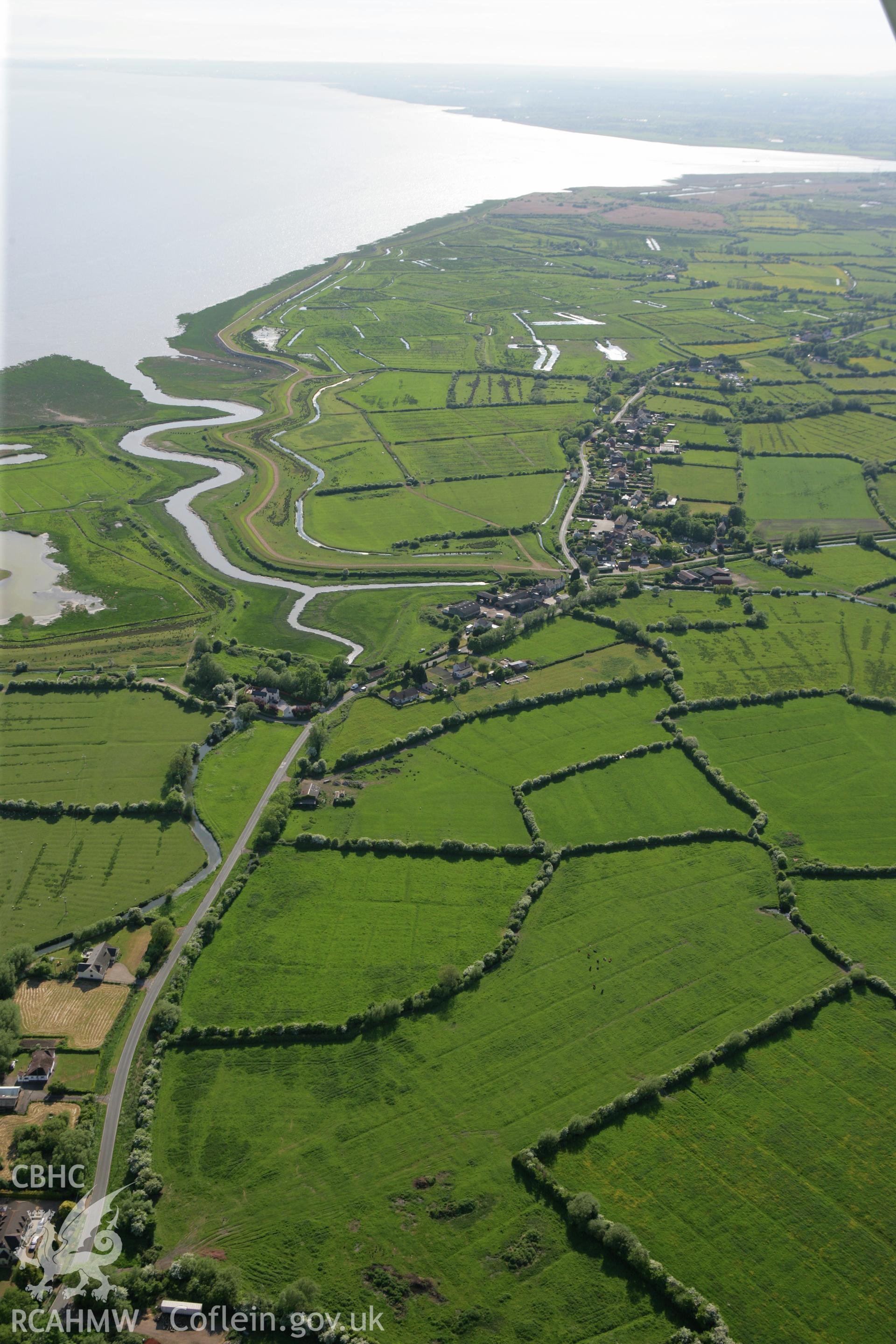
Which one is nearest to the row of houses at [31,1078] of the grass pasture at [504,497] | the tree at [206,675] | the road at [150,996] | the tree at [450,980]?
the road at [150,996]

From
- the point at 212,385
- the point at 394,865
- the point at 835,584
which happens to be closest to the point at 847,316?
the point at 835,584

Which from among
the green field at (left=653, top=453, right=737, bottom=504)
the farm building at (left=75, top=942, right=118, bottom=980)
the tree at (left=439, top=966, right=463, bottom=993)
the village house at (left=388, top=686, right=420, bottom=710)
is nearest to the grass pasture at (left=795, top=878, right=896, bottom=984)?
the tree at (left=439, top=966, right=463, bottom=993)

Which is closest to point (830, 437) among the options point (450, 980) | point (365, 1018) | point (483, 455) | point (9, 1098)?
point (483, 455)

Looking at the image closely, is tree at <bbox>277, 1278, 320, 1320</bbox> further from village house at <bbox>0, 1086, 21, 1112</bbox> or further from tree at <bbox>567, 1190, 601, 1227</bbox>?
village house at <bbox>0, 1086, 21, 1112</bbox>

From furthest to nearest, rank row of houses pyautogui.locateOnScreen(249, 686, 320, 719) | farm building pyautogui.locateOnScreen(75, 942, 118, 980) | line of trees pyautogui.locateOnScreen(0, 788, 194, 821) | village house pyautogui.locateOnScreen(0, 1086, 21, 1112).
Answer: row of houses pyautogui.locateOnScreen(249, 686, 320, 719) < line of trees pyautogui.locateOnScreen(0, 788, 194, 821) < farm building pyautogui.locateOnScreen(75, 942, 118, 980) < village house pyautogui.locateOnScreen(0, 1086, 21, 1112)

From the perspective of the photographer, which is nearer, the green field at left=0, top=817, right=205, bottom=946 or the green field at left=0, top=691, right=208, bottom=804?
the green field at left=0, top=817, right=205, bottom=946

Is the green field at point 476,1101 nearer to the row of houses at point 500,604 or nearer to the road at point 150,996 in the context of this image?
the road at point 150,996

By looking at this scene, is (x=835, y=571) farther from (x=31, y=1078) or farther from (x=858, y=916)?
(x=31, y=1078)
